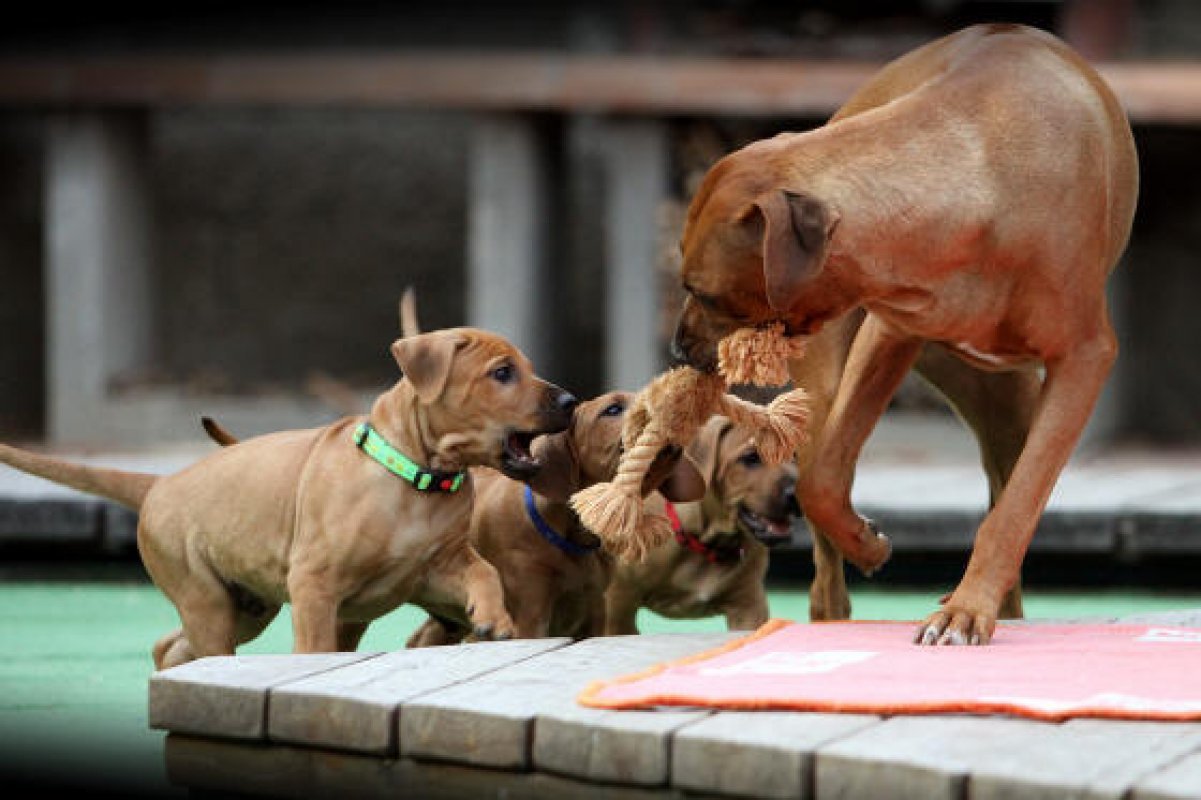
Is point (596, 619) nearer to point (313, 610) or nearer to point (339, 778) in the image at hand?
point (313, 610)

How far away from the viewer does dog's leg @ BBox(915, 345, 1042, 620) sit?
19.5 ft

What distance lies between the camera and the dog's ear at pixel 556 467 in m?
5.73

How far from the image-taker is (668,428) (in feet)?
17.0

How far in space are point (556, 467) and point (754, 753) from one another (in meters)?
2.00

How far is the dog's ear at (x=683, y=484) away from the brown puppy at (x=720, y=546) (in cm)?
66

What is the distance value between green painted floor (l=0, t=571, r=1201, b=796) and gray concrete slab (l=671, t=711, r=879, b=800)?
49.5 inches

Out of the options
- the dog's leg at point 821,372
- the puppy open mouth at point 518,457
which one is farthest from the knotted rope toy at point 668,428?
the puppy open mouth at point 518,457

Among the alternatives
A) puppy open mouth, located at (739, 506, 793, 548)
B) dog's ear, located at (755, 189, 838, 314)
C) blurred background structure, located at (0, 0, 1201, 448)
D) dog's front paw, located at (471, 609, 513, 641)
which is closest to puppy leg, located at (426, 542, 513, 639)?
dog's front paw, located at (471, 609, 513, 641)

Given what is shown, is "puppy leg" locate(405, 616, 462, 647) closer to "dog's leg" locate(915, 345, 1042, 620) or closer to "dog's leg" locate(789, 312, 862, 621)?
"dog's leg" locate(789, 312, 862, 621)

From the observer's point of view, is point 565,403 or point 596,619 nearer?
point 565,403

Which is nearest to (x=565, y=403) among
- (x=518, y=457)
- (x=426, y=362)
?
(x=518, y=457)

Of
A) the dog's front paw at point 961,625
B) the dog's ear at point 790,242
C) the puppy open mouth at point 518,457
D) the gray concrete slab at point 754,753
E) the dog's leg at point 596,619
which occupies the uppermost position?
the dog's ear at point 790,242

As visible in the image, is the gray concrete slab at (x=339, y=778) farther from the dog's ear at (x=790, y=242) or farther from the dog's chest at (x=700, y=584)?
the dog's chest at (x=700, y=584)

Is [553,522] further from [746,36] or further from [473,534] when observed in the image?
[746,36]
